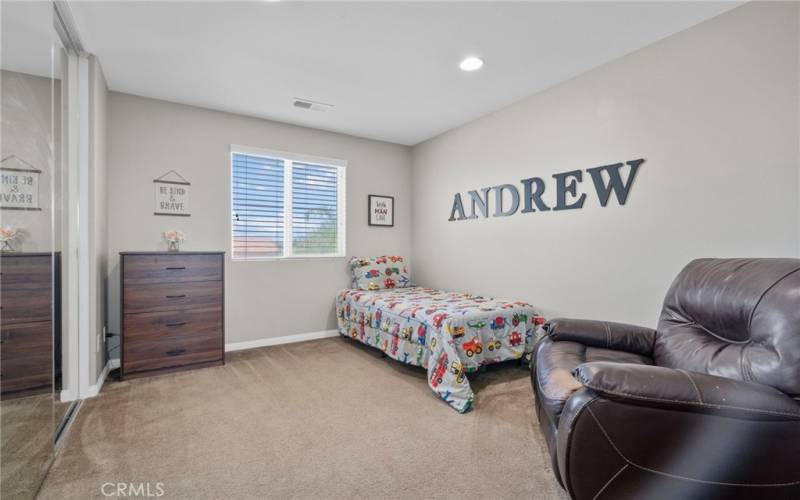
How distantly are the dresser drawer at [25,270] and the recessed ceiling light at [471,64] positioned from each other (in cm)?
283

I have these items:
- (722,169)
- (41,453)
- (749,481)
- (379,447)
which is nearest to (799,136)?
(722,169)

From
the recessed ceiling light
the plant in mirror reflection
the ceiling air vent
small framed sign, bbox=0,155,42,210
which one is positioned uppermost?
the recessed ceiling light

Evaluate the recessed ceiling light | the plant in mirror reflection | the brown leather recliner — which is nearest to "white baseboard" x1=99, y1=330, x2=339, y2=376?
the plant in mirror reflection

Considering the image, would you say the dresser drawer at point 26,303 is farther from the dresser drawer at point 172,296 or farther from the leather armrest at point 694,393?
the leather armrest at point 694,393

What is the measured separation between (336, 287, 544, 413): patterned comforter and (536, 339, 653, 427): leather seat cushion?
737 mm

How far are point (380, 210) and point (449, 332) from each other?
246cm

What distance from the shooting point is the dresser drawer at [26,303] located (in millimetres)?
1511

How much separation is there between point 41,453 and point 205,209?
7.84ft

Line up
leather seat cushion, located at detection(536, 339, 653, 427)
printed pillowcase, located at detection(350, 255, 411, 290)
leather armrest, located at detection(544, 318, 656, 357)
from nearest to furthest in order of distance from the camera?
leather seat cushion, located at detection(536, 339, 653, 427)
leather armrest, located at detection(544, 318, 656, 357)
printed pillowcase, located at detection(350, 255, 411, 290)

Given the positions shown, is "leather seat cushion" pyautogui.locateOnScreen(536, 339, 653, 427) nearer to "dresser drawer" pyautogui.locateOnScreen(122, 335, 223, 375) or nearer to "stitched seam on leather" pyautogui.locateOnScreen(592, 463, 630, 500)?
"stitched seam on leather" pyautogui.locateOnScreen(592, 463, 630, 500)

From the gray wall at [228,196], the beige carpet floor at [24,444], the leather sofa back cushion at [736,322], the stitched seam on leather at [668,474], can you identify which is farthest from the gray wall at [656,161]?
the beige carpet floor at [24,444]

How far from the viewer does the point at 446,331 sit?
106 inches

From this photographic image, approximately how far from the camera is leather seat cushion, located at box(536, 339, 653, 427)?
4.66 feet

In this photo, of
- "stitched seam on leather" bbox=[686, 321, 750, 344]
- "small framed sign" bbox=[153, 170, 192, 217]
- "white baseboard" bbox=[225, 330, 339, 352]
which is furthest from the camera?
"white baseboard" bbox=[225, 330, 339, 352]
